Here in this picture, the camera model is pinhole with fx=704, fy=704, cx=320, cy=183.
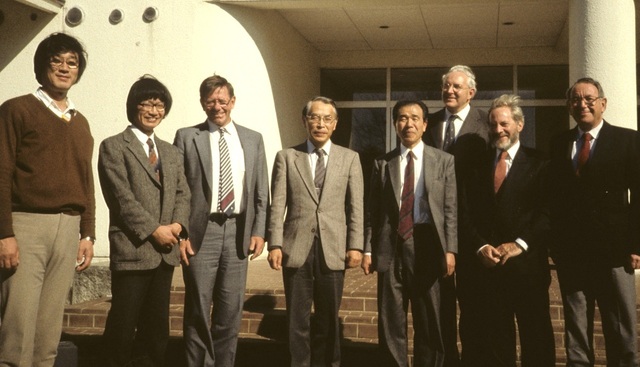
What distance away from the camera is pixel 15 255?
3393mm

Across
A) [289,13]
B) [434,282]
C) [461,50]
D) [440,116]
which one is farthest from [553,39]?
[434,282]

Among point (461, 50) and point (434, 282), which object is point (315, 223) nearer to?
point (434, 282)

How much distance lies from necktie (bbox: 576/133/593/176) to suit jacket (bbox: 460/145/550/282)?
197 millimetres

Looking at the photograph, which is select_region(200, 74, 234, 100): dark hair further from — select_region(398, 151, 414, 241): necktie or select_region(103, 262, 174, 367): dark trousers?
select_region(398, 151, 414, 241): necktie

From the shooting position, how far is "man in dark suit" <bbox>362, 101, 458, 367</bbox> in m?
4.36

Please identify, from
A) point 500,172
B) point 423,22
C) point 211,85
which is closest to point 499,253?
point 500,172

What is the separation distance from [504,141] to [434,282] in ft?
3.19

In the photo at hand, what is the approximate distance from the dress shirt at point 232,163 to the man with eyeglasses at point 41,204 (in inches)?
34.5

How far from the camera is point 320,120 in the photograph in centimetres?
450

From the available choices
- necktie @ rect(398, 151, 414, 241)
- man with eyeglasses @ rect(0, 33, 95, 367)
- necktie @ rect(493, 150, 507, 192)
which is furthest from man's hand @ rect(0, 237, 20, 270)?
necktie @ rect(493, 150, 507, 192)

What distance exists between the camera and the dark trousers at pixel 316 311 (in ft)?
14.5

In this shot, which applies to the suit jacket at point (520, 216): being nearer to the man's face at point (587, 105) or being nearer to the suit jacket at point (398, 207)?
the suit jacket at point (398, 207)

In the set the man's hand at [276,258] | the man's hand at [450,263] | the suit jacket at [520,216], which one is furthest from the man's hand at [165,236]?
the suit jacket at [520,216]

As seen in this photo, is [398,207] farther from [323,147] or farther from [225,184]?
[225,184]
